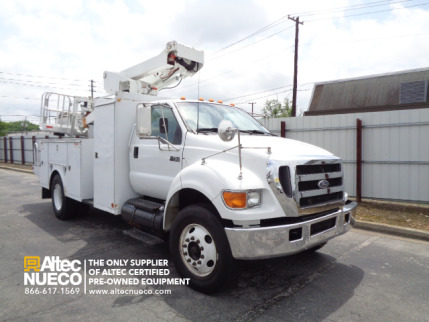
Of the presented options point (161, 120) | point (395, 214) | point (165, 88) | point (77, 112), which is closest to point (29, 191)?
point (77, 112)

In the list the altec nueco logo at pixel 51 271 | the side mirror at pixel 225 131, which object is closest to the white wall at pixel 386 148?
the side mirror at pixel 225 131

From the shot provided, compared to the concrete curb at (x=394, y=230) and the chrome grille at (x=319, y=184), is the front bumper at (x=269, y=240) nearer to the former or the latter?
the chrome grille at (x=319, y=184)

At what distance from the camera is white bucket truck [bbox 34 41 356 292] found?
3201 millimetres

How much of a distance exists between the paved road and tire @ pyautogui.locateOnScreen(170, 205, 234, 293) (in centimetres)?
19

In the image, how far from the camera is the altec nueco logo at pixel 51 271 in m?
3.84

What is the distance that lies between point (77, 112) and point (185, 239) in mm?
5310

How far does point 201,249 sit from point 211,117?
192 cm

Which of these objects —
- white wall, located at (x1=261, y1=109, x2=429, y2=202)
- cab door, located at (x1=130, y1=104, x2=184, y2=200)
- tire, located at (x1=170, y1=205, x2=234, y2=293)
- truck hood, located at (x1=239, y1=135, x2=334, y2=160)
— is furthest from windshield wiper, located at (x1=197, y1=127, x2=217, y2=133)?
white wall, located at (x1=261, y1=109, x2=429, y2=202)

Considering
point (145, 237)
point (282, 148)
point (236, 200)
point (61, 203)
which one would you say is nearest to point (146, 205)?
point (145, 237)

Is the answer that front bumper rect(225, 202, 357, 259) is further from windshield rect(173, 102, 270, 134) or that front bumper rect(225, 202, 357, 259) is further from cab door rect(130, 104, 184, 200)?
windshield rect(173, 102, 270, 134)

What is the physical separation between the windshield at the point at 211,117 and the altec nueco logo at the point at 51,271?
2.39 m

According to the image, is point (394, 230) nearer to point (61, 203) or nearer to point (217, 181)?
point (217, 181)

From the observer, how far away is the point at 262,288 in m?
3.66

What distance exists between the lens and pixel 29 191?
11.2 meters
